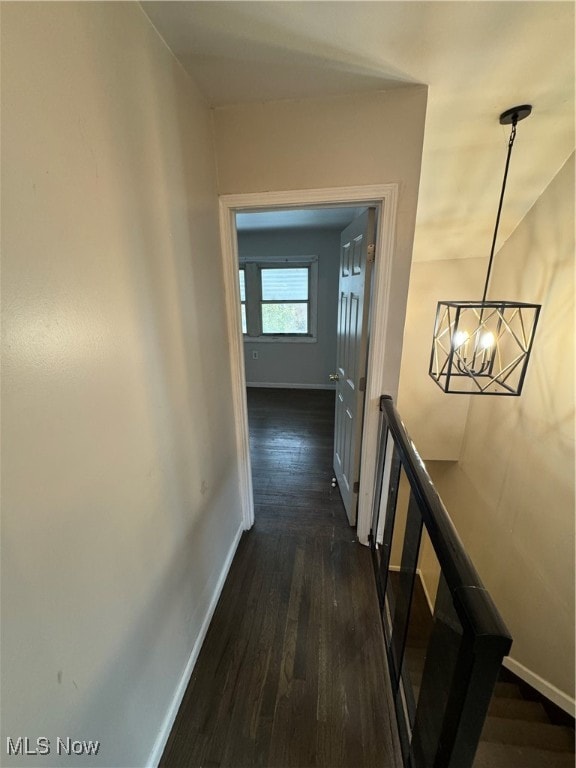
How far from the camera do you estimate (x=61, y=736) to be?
2.25ft

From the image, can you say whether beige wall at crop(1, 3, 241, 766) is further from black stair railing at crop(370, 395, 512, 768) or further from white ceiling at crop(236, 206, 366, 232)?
white ceiling at crop(236, 206, 366, 232)

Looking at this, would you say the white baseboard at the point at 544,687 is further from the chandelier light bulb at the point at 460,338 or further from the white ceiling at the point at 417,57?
the white ceiling at the point at 417,57

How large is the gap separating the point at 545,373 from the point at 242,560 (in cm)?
226

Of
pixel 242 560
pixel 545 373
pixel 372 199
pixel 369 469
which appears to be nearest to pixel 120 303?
pixel 372 199

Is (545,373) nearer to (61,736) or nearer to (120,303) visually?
(120,303)

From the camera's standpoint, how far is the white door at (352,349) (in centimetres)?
174

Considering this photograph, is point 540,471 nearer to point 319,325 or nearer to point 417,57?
point 417,57

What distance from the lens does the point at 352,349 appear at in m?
2.04

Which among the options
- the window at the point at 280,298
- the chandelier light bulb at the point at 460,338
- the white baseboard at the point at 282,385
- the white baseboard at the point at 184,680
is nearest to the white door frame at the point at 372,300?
the chandelier light bulb at the point at 460,338

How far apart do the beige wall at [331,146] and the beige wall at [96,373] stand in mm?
270

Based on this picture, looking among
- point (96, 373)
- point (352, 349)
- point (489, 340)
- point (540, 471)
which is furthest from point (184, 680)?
point (540, 471)

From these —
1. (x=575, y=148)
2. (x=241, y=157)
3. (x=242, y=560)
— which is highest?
(x=575, y=148)

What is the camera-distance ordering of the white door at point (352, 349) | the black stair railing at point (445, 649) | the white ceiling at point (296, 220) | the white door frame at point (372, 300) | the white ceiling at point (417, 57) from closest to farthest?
the black stair railing at point (445, 649)
the white ceiling at point (417, 57)
the white door frame at point (372, 300)
the white door at point (352, 349)
the white ceiling at point (296, 220)

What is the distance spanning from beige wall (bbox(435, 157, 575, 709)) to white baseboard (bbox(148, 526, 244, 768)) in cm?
190
